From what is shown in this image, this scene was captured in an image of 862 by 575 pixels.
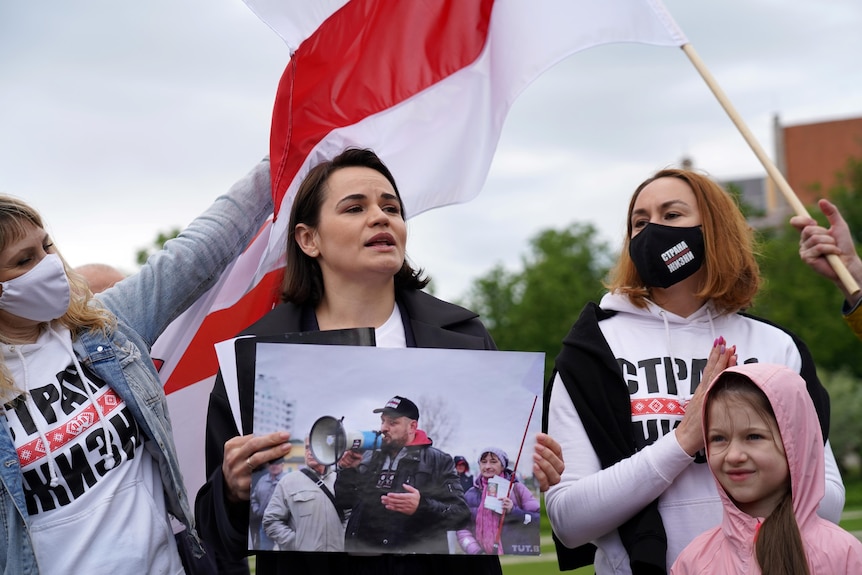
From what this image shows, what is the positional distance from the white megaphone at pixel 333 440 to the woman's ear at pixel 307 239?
89cm

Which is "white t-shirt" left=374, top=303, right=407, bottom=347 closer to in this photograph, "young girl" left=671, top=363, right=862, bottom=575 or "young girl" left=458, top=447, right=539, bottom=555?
"young girl" left=458, top=447, right=539, bottom=555

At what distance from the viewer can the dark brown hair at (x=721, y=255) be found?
13.6 feet

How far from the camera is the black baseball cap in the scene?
335 centimetres

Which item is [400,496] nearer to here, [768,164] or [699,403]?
[699,403]

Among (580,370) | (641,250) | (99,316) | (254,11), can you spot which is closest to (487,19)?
(254,11)

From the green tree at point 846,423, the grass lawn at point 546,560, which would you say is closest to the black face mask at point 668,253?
the grass lawn at point 546,560

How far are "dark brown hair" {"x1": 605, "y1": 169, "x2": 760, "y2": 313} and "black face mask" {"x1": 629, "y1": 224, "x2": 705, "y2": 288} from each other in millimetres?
58

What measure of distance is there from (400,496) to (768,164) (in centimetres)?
215

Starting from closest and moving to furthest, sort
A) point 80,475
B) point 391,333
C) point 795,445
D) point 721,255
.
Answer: point 795,445
point 80,475
point 391,333
point 721,255

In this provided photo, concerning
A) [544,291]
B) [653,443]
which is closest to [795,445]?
[653,443]

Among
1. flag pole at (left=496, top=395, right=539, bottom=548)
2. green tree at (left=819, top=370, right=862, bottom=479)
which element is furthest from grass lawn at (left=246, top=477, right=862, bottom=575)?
flag pole at (left=496, top=395, right=539, bottom=548)

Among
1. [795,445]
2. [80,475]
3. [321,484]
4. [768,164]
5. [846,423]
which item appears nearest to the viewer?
[321,484]

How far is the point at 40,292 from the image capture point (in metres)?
3.65

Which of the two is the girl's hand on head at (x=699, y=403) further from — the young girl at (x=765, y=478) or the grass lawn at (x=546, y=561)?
the grass lawn at (x=546, y=561)
